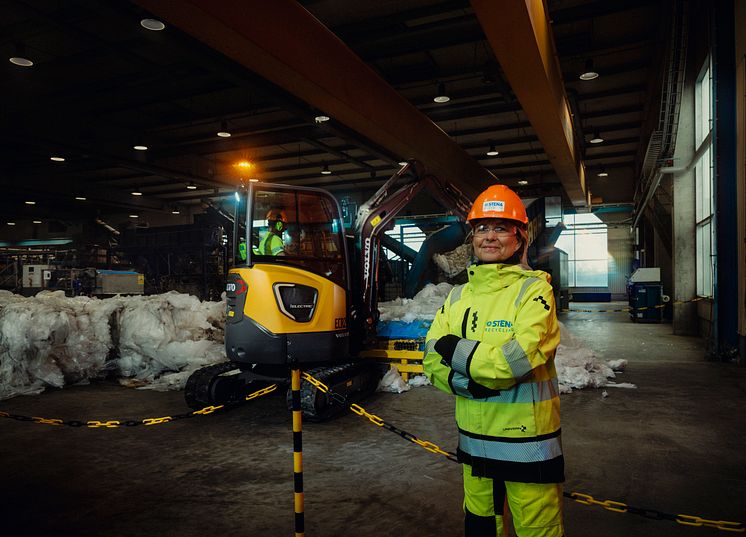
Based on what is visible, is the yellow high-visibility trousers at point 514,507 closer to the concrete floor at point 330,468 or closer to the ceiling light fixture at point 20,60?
the concrete floor at point 330,468

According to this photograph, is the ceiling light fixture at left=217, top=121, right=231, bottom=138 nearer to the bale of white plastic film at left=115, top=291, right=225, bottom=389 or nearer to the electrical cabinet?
the bale of white plastic film at left=115, top=291, right=225, bottom=389

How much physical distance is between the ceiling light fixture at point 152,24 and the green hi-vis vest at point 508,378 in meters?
8.31

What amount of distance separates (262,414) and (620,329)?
A: 1232 centimetres

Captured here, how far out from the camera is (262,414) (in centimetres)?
645

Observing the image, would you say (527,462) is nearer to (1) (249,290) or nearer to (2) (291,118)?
(1) (249,290)

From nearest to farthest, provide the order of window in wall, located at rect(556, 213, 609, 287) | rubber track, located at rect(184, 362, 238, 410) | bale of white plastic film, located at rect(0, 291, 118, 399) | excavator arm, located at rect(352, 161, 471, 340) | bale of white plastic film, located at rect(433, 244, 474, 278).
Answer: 1. rubber track, located at rect(184, 362, 238, 410)
2. excavator arm, located at rect(352, 161, 471, 340)
3. bale of white plastic film, located at rect(0, 291, 118, 399)
4. bale of white plastic film, located at rect(433, 244, 474, 278)
5. window in wall, located at rect(556, 213, 609, 287)

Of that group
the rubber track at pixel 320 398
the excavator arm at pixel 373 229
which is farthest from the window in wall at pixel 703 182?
the rubber track at pixel 320 398

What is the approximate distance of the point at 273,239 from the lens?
615 centimetres

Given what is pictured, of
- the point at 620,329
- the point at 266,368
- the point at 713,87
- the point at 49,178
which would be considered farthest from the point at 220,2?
the point at 49,178

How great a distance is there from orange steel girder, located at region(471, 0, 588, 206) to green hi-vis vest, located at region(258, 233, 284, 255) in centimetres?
344

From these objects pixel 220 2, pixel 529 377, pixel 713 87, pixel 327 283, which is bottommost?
pixel 529 377

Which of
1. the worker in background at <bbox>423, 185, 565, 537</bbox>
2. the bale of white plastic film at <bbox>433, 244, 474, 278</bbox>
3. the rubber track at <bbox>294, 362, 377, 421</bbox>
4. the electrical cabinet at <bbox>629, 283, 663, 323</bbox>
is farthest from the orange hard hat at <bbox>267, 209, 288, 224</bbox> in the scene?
the electrical cabinet at <bbox>629, 283, 663, 323</bbox>

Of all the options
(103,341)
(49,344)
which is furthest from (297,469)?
(103,341)

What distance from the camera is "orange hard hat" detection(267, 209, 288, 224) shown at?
6.21 m
